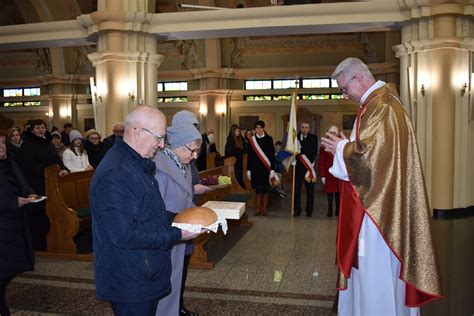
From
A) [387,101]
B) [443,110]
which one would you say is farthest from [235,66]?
[387,101]

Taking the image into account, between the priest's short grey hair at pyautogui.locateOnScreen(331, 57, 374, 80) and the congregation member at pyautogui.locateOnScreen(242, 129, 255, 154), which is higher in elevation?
the priest's short grey hair at pyautogui.locateOnScreen(331, 57, 374, 80)

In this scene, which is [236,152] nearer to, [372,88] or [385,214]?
[372,88]

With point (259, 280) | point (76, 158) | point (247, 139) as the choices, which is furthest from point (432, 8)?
point (76, 158)

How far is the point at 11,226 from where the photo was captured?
4.10m

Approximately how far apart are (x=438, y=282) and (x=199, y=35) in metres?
9.00

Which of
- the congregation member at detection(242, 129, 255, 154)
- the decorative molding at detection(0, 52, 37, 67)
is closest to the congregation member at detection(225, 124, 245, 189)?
the congregation member at detection(242, 129, 255, 154)

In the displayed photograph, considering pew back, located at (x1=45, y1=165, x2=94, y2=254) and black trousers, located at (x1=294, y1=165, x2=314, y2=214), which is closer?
pew back, located at (x1=45, y1=165, x2=94, y2=254)

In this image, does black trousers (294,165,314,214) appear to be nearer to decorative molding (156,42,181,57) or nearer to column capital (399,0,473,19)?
column capital (399,0,473,19)

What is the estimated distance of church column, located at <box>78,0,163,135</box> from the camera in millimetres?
10469

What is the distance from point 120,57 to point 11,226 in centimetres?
708

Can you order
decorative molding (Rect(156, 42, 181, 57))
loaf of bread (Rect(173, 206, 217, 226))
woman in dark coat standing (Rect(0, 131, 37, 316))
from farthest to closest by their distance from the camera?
decorative molding (Rect(156, 42, 181, 57)), woman in dark coat standing (Rect(0, 131, 37, 316)), loaf of bread (Rect(173, 206, 217, 226))

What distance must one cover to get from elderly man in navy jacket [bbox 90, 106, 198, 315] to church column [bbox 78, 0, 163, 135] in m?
8.24

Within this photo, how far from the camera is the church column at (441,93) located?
9500mm

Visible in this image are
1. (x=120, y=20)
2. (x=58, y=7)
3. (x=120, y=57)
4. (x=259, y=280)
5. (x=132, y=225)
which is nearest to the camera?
(x=132, y=225)
